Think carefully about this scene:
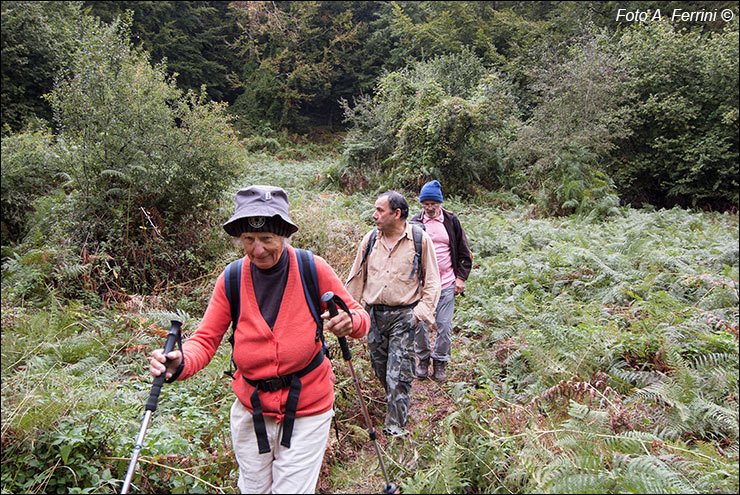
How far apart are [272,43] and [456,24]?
531 inches

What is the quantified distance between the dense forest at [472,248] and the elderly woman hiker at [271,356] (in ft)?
3.72

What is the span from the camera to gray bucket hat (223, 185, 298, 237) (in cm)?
238

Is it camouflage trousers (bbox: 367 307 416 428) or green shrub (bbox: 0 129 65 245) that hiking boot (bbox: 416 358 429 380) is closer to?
camouflage trousers (bbox: 367 307 416 428)

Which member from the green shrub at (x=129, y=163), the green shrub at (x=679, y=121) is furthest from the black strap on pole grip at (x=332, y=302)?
the green shrub at (x=679, y=121)

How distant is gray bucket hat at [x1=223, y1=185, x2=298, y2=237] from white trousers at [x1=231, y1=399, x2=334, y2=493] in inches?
39.9

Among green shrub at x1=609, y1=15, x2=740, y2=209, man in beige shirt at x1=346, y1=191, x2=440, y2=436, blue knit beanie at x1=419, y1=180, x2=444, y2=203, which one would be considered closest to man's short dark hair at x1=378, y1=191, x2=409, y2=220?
man in beige shirt at x1=346, y1=191, x2=440, y2=436

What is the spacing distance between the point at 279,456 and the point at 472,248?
28.7 ft

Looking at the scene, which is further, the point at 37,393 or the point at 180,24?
the point at 180,24

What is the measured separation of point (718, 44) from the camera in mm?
13906

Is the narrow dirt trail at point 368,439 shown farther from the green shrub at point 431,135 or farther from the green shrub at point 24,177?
the green shrub at point 431,135

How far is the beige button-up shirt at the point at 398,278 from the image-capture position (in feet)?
13.8

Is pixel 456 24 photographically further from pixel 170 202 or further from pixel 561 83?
pixel 170 202

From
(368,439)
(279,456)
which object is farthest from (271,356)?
(368,439)

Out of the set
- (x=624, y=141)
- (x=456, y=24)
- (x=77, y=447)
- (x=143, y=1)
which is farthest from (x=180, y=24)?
(x=77, y=447)
